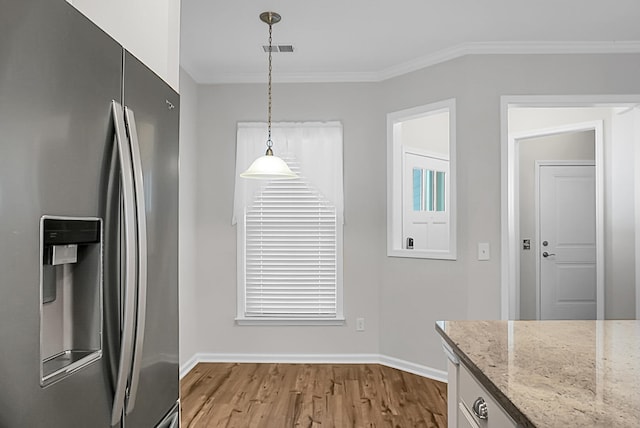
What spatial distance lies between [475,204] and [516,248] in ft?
6.60

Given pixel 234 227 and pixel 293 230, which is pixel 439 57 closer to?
pixel 293 230

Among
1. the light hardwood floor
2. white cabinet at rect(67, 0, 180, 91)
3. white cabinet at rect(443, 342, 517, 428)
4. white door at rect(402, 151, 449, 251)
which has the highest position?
white cabinet at rect(67, 0, 180, 91)

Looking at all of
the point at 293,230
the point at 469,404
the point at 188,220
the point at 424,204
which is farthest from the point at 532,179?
the point at 469,404

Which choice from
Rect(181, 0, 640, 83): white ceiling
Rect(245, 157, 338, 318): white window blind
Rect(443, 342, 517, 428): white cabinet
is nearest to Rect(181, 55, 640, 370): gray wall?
Rect(245, 157, 338, 318): white window blind

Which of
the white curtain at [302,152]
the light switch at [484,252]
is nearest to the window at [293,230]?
the white curtain at [302,152]

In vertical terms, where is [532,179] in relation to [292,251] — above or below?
above

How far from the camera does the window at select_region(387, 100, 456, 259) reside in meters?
4.44

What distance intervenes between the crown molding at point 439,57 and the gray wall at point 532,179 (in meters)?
1.82

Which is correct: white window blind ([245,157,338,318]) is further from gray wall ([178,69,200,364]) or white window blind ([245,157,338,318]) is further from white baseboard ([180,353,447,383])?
gray wall ([178,69,200,364])

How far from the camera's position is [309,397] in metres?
3.63

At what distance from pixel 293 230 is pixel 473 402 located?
3.27 meters

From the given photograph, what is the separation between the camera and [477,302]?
3.83 meters

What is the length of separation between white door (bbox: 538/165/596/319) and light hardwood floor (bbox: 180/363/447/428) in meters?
2.43

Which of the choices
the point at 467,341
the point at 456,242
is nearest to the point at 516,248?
the point at 456,242
